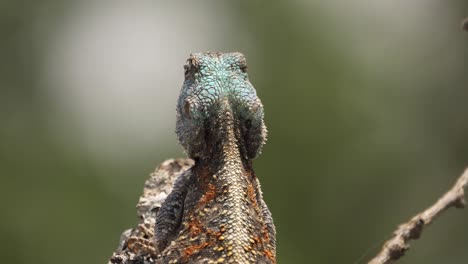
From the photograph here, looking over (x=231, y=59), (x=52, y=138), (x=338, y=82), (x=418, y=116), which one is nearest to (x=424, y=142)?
(x=418, y=116)

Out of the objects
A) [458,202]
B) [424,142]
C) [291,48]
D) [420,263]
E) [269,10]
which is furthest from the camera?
[269,10]

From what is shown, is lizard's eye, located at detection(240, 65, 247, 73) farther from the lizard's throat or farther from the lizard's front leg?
the lizard's front leg

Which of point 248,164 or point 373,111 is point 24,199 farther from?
point 248,164

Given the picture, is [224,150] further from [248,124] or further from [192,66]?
[192,66]

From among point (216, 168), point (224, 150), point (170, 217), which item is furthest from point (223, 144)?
point (170, 217)

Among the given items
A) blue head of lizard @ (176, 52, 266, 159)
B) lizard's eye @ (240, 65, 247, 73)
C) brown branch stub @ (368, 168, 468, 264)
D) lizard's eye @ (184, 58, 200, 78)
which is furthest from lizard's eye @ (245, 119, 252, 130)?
brown branch stub @ (368, 168, 468, 264)

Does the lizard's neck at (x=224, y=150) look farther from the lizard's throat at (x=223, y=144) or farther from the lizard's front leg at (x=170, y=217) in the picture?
the lizard's front leg at (x=170, y=217)

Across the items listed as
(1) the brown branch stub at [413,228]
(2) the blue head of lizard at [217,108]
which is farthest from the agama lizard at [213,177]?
(1) the brown branch stub at [413,228]
